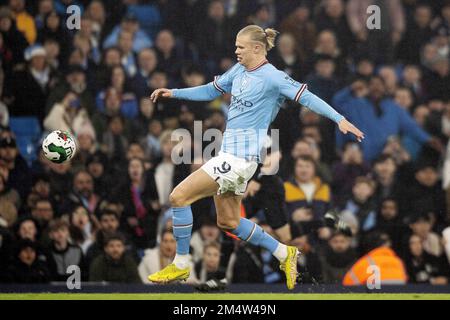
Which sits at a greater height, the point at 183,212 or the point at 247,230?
the point at 183,212

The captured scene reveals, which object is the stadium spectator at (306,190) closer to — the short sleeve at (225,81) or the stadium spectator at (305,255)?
the stadium spectator at (305,255)

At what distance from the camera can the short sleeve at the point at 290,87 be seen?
33.2ft

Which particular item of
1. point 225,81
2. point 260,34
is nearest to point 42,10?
point 225,81

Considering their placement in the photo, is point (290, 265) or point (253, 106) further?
point (290, 265)

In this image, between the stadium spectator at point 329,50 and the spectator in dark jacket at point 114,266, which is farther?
the stadium spectator at point 329,50

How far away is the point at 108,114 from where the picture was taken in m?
14.5

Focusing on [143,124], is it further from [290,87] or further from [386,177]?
[290,87]

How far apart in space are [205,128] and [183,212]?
3750 mm

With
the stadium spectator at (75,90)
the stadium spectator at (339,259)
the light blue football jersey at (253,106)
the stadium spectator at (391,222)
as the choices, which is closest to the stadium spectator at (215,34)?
the stadium spectator at (75,90)

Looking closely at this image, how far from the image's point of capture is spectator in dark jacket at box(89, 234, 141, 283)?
12.2 meters

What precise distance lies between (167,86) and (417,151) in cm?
348

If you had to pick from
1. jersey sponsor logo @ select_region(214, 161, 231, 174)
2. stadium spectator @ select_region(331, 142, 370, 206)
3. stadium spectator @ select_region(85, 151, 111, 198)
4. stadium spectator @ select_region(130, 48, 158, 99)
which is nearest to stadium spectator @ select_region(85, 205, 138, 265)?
stadium spectator @ select_region(85, 151, 111, 198)

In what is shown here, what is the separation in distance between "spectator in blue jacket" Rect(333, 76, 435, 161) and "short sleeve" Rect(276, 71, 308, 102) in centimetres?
442

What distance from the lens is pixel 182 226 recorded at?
1040 centimetres
